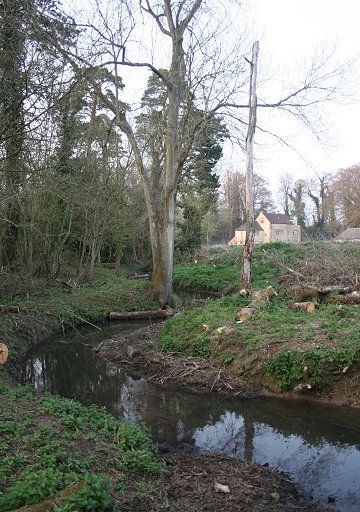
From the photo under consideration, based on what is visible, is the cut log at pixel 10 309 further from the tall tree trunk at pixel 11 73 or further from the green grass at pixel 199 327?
the tall tree trunk at pixel 11 73

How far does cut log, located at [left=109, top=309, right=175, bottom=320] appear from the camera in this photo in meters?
17.0

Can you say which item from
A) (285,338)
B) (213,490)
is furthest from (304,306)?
(213,490)

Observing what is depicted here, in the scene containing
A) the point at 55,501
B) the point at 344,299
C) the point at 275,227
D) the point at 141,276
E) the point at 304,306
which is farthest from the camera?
the point at 275,227

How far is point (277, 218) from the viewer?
6462cm

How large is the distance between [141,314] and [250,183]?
6.45 meters

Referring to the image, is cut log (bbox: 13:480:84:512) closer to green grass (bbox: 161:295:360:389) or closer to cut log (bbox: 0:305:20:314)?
green grass (bbox: 161:295:360:389)

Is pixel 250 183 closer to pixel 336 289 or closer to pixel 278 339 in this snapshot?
pixel 336 289

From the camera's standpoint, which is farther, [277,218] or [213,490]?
[277,218]

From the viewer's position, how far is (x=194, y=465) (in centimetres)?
597

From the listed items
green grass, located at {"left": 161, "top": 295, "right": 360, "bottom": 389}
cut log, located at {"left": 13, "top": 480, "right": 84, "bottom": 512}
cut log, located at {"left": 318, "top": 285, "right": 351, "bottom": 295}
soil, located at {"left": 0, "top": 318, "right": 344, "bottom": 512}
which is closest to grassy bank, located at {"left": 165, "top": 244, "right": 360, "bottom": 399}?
green grass, located at {"left": 161, "top": 295, "right": 360, "bottom": 389}

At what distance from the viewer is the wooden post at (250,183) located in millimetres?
15031

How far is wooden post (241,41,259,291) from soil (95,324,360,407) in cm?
456

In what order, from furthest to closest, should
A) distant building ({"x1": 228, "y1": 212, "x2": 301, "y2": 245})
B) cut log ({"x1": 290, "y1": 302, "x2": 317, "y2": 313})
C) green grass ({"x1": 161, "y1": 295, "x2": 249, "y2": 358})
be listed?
distant building ({"x1": 228, "y1": 212, "x2": 301, "y2": 245})
cut log ({"x1": 290, "y1": 302, "x2": 317, "y2": 313})
green grass ({"x1": 161, "y1": 295, "x2": 249, "y2": 358})

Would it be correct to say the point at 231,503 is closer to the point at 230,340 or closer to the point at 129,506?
the point at 129,506
